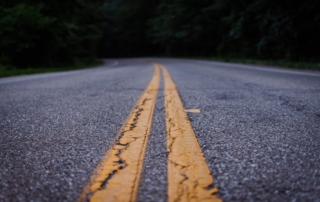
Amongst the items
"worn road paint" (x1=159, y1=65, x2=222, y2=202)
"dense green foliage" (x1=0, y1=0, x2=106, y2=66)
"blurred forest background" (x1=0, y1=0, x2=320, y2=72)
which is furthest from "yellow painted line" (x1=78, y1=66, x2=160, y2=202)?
"dense green foliage" (x1=0, y1=0, x2=106, y2=66)

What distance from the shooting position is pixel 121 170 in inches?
45.0

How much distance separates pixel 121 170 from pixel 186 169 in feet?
0.88

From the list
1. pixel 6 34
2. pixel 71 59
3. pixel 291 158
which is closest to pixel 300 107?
pixel 291 158

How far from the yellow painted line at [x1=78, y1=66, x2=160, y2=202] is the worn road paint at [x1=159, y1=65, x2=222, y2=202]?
0.13 meters

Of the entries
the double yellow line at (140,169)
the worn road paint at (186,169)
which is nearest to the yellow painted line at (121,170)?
the double yellow line at (140,169)

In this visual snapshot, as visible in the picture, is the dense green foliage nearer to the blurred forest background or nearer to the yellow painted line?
the blurred forest background

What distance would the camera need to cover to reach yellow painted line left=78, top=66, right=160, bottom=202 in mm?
949

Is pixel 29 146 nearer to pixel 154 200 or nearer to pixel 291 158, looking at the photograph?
pixel 154 200

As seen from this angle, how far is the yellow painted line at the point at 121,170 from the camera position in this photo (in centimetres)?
95

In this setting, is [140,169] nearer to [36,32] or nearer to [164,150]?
[164,150]

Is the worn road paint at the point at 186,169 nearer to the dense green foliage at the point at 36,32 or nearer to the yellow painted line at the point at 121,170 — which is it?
the yellow painted line at the point at 121,170

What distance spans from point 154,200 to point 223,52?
96.6 feet

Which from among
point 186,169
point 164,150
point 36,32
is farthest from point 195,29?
point 186,169

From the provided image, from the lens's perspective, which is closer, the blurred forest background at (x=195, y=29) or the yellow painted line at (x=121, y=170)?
the yellow painted line at (x=121, y=170)
